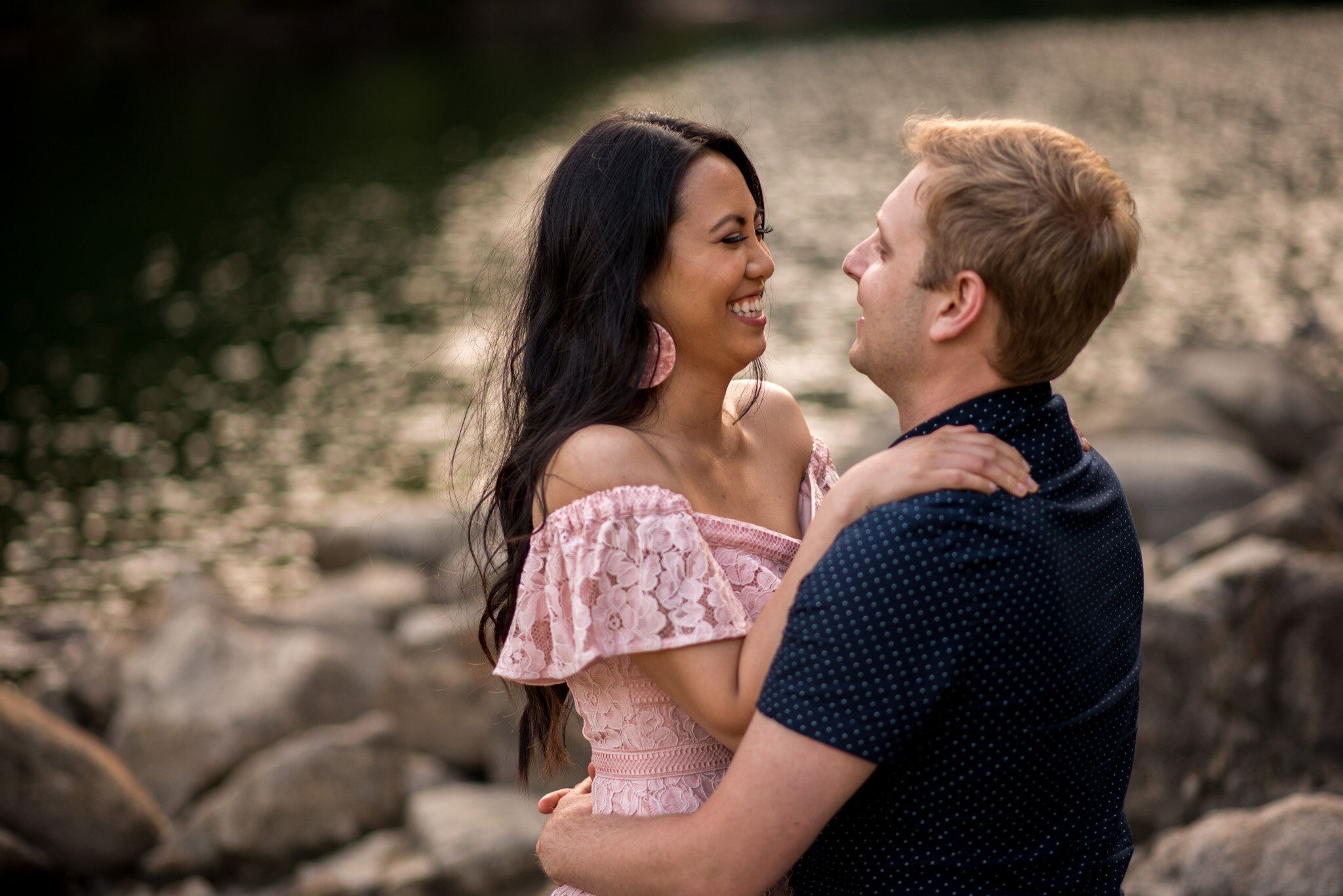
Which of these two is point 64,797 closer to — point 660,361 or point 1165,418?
point 660,361

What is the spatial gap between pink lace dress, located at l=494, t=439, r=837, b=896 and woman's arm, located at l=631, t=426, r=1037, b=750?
54mm

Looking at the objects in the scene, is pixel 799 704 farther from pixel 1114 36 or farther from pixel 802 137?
pixel 1114 36

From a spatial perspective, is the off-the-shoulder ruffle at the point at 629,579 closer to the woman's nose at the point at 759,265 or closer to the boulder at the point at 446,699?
the woman's nose at the point at 759,265

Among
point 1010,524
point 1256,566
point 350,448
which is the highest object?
point 1010,524

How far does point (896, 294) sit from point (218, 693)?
20.3 feet

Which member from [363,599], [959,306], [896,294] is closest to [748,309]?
[896,294]

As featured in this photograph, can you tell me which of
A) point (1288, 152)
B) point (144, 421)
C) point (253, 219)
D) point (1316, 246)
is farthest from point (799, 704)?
point (1288, 152)

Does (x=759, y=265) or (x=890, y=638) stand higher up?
(x=759, y=265)

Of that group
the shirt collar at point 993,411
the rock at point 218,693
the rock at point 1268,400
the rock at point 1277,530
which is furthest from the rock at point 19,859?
the rock at point 1268,400

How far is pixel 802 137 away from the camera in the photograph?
28.7 m

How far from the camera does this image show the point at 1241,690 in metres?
4.57

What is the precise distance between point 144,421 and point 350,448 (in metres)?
2.52

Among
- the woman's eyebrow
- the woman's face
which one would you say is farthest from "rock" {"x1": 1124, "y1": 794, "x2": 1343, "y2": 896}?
the woman's eyebrow

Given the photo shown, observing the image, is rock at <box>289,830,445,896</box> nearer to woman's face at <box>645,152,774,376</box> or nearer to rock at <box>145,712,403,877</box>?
rock at <box>145,712,403,877</box>
